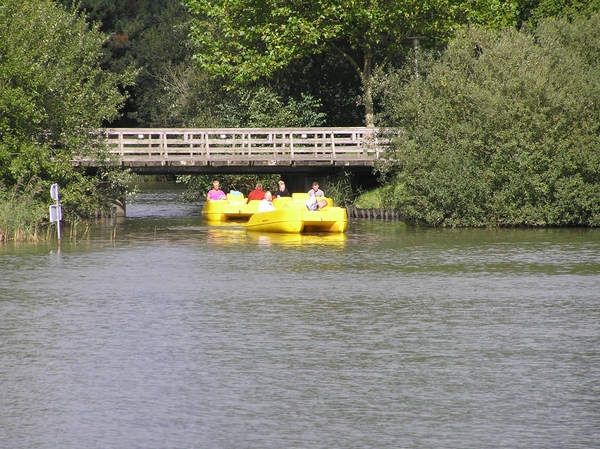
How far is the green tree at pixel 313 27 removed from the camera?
125 feet

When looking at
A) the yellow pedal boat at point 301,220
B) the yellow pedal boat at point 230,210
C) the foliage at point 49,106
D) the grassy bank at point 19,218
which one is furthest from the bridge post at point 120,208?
the grassy bank at point 19,218

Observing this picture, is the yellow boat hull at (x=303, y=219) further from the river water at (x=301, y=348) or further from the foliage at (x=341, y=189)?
the foliage at (x=341, y=189)

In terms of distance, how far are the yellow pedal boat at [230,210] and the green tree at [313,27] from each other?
7.67 metres

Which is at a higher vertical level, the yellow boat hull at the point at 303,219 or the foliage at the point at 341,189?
the foliage at the point at 341,189

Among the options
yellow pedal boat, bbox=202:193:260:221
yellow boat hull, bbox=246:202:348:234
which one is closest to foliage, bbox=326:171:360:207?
yellow pedal boat, bbox=202:193:260:221

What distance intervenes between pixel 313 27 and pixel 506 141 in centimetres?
1164

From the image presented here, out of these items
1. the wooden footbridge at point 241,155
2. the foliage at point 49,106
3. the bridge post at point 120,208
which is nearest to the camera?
the foliage at point 49,106

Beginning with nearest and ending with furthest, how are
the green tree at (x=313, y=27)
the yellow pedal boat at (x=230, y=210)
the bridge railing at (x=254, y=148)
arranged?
the yellow pedal boat at (x=230, y=210) < the bridge railing at (x=254, y=148) < the green tree at (x=313, y=27)

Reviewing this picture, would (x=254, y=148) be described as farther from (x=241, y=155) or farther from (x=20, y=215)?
(x=20, y=215)

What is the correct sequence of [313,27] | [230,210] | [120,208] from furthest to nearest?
[313,27] < [120,208] < [230,210]

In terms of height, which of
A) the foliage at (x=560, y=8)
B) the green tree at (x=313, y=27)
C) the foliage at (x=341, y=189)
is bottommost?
the foliage at (x=341, y=189)

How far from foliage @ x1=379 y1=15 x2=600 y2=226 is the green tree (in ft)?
24.2

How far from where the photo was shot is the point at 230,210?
31.9 metres

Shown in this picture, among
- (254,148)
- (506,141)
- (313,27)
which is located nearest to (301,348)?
(506,141)
